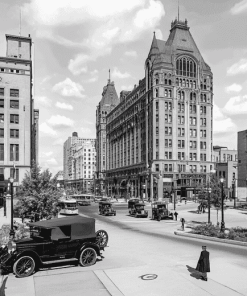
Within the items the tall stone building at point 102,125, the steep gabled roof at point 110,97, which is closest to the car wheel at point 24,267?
the tall stone building at point 102,125

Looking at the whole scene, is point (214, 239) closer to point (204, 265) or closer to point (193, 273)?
point (193, 273)

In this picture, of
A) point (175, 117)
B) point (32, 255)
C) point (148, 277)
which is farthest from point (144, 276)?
point (175, 117)

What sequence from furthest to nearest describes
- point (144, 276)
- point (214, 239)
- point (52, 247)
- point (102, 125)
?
point (102, 125), point (214, 239), point (52, 247), point (144, 276)

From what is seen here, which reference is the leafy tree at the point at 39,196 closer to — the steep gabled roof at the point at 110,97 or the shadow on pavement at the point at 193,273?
the shadow on pavement at the point at 193,273

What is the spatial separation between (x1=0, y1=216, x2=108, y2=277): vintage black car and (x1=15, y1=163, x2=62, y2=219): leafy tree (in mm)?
10116

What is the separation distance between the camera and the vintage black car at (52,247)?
1452 cm

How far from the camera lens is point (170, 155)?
94875 mm

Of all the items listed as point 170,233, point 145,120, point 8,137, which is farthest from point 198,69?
point 170,233

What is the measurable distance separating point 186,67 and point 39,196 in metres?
81.5

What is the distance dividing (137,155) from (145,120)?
1391 cm

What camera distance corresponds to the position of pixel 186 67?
98562 mm

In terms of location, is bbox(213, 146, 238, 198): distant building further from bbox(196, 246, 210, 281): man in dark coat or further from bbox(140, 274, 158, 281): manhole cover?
bbox(140, 274, 158, 281): manhole cover

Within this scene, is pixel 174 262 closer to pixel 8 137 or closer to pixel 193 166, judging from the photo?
pixel 8 137

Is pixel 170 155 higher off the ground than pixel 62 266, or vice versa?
pixel 170 155
